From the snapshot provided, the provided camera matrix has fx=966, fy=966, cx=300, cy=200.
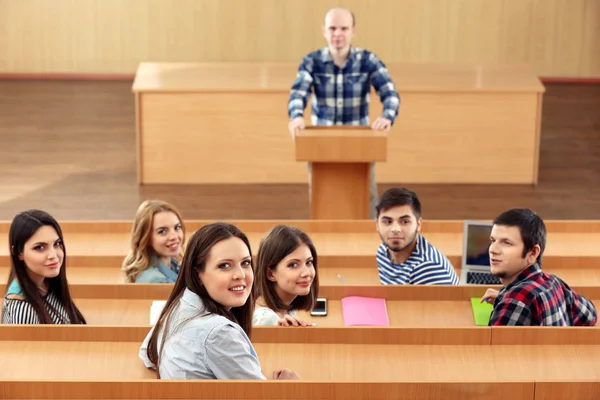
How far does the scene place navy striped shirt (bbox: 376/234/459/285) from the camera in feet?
13.9

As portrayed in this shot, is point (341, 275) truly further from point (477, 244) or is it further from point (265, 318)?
point (265, 318)

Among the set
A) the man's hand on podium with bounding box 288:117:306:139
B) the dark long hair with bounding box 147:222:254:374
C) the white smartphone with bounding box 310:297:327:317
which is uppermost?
the man's hand on podium with bounding box 288:117:306:139

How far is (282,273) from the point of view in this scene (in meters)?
3.51

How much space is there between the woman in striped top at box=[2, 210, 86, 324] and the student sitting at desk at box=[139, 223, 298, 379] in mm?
915

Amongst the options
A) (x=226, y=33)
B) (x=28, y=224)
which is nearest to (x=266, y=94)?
(x=226, y=33)

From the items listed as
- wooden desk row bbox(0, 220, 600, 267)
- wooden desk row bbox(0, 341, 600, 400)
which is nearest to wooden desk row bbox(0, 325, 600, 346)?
wooden desk row bbox(0, 341, 600, 400)

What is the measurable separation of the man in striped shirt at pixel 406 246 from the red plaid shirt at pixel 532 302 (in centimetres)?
64

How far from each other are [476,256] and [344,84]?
6.35ft

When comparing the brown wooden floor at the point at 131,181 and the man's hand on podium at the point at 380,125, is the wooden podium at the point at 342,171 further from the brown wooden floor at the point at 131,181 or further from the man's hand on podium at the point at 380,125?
the brown wooden floor at the point at 131,181

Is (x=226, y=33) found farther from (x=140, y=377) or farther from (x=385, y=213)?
(x=140, y=377)

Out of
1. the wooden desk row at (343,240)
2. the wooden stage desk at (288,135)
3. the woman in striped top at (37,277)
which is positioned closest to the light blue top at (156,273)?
the wooden desk row at (343,240)

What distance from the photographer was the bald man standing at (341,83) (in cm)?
600

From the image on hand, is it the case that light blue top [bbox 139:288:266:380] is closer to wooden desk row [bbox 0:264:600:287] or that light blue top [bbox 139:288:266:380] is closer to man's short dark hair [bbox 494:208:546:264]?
man's short dark hair [bbox 494:208:546:264]

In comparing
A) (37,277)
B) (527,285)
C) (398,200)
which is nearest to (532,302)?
(527,285)
